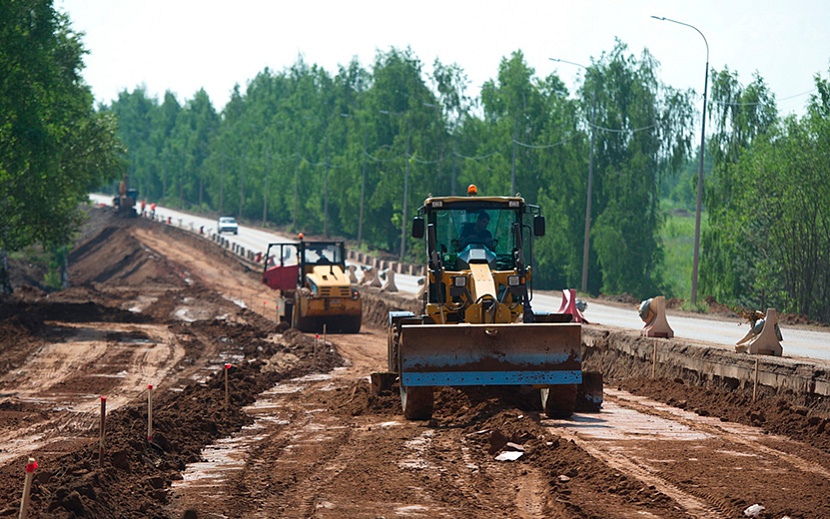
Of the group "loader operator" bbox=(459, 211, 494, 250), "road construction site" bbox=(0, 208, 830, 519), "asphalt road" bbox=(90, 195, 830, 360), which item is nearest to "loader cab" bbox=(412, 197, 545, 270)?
"loader operator" bbox=(459, 211, 494, 250)

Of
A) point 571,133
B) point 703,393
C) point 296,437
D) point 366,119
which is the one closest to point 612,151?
point 571,133

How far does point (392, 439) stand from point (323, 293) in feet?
65.0

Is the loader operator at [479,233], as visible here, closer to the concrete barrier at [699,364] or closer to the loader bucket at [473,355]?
the loader bucket at [473,355]

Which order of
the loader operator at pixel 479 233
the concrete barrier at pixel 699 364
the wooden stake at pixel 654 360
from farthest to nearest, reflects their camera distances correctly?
the wooden stake at pixel 654 360, the loader operator at pixel 479 233, the concrete barrier at pixel 699 364

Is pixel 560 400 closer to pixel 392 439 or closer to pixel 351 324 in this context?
pixel 392 439

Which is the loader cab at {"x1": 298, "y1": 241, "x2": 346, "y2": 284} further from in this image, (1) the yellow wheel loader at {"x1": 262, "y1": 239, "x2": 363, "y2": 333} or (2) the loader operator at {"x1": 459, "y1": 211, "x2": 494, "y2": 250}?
(2) the loader operator at {"x1": 459, "y1": 211, "x2": 494, "y2": 250}

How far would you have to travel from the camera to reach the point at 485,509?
10.0 meters

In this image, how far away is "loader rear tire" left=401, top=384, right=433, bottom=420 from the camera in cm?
1544

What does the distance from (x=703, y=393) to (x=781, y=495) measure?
8.30m

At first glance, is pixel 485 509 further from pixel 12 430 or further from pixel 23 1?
pixel 23 1

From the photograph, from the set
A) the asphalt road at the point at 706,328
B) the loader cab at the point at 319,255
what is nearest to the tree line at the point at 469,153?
the asphalt road at the point at 706,328

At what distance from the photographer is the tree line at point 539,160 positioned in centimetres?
3566

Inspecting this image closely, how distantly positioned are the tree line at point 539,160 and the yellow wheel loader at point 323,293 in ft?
27.4

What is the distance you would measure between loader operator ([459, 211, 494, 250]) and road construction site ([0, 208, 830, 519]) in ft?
7.79
